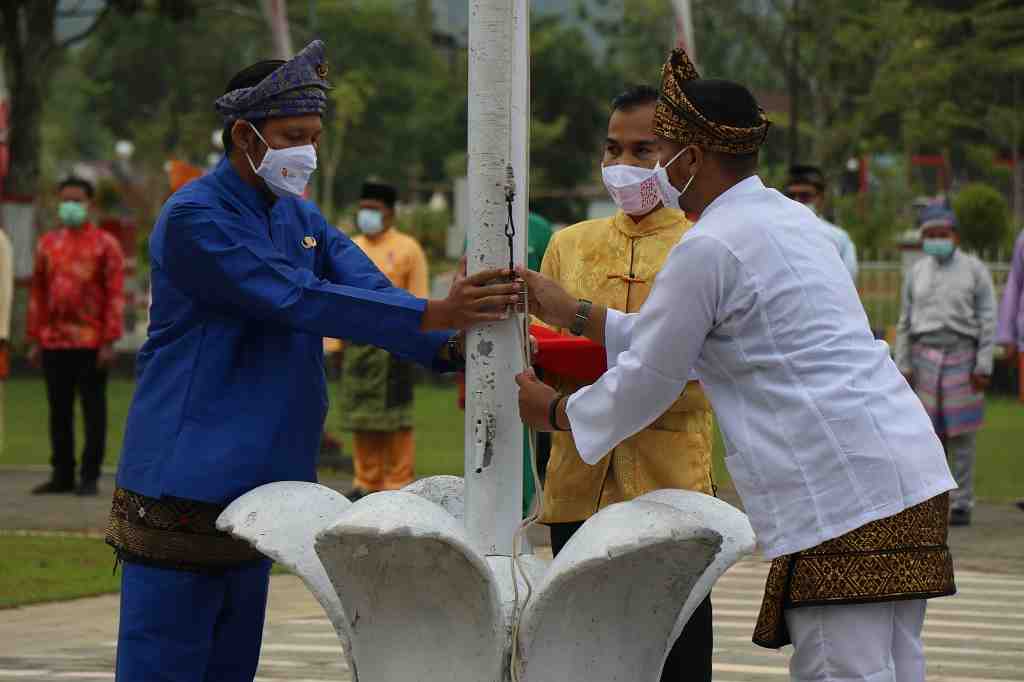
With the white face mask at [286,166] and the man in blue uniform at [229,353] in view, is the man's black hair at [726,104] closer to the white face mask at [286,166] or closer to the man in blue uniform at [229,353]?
the man in blue uniform at [229,353]

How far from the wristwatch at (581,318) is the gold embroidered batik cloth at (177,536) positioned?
980mm

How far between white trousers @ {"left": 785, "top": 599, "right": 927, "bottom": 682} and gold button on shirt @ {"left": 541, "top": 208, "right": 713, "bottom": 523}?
91cm

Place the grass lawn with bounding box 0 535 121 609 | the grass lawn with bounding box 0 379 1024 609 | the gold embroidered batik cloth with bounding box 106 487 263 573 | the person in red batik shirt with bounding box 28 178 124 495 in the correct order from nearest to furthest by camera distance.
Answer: the gold embroidered batik cloth with bounding box 106 487 263 573 < the grass lawn with bounding box 0 535 121 609 < the grass lawn with bounding box 0 379 1024 609 < the person in red batik shirt with bounding box 28 178 124 495

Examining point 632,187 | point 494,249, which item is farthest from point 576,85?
point 494,249

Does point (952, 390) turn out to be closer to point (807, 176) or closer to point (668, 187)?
point (807, 176)

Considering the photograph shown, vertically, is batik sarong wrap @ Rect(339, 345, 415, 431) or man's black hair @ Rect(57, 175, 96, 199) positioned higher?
man's black hair @ Rect(57, 175, 96, 199)

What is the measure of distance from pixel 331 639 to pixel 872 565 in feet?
13.2

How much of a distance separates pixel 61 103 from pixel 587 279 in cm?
8654

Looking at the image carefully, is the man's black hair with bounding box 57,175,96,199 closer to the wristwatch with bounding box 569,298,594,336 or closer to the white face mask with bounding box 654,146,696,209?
the wristwatch with bounding box 569,298,594,336

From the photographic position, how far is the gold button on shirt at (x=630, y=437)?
16.1 ft

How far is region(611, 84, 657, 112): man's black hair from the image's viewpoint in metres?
5.01

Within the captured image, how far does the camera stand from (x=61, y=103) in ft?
289

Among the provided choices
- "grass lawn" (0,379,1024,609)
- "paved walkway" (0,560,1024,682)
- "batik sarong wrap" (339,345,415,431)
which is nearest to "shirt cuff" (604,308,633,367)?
"paved walkway" (0,560,1024,682)

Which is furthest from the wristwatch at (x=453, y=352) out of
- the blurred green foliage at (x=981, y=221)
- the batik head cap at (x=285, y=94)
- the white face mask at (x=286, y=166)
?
the blurred green foliage at (x=981, y=221)
